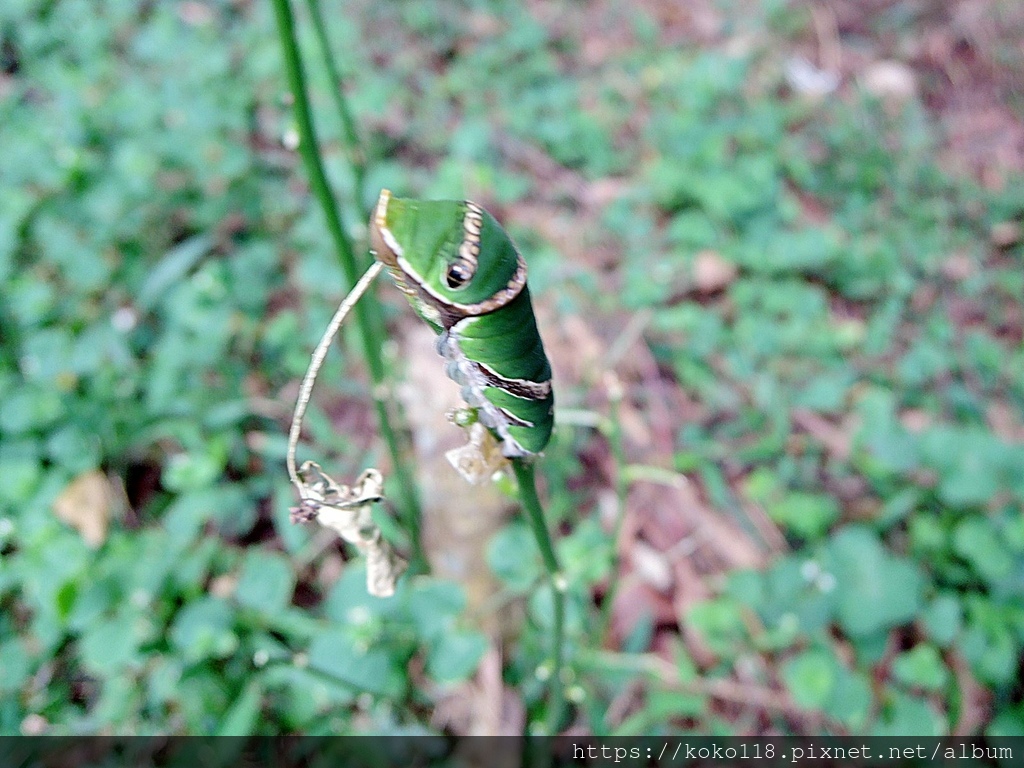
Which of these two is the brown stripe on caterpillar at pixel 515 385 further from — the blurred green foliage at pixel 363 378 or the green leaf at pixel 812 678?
the green leaf at pixel 812 678

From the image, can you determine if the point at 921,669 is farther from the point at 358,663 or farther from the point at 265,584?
the point at 265,584

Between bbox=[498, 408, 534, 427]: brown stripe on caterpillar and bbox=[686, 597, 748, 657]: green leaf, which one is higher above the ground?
bbox=[498, 408, 534, 427]: brown stripe on caterpillar

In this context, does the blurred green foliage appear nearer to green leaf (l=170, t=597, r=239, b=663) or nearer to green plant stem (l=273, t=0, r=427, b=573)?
green leaf (l=170, t=597, r=239, b=663)

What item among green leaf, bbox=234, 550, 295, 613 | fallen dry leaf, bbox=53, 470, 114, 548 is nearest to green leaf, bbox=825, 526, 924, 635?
green leaf, bbox=234, 550, 295, 613

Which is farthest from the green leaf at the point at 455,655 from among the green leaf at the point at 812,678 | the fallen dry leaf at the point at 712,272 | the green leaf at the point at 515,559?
the fallen dry leaf at the point at 712,272

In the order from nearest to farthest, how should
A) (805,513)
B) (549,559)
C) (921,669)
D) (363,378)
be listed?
1. (549,559)
2. (921,669)
3. (805,513)
4. (363,378)

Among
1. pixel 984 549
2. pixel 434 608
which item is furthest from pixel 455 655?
pixel 984 549
